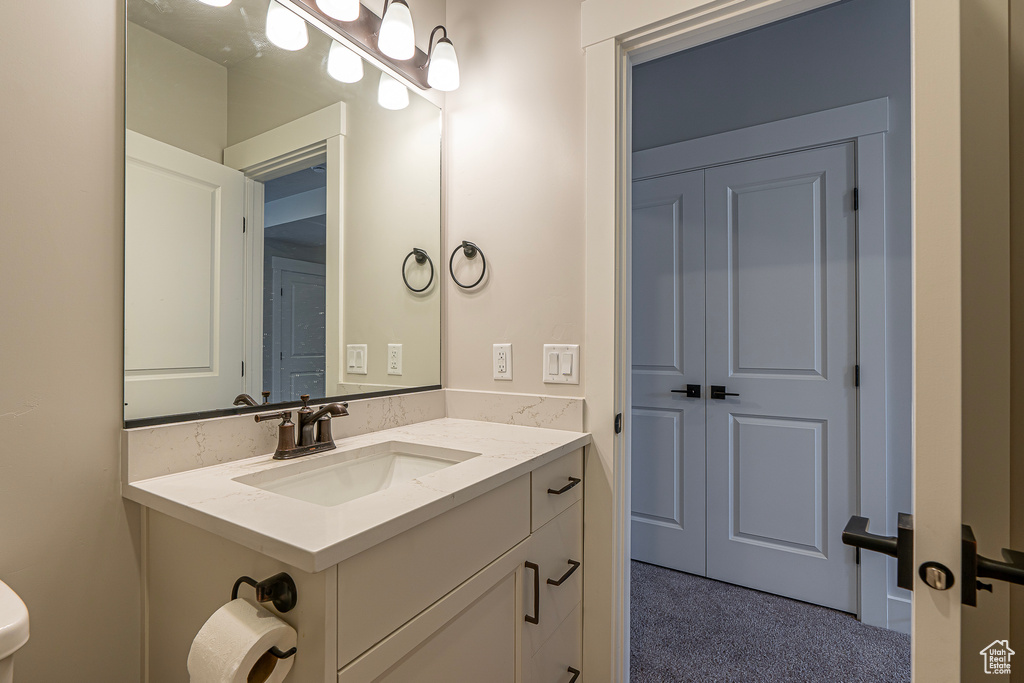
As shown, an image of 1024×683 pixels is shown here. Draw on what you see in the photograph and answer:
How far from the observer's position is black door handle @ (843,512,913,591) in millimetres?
558

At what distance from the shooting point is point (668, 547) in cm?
237

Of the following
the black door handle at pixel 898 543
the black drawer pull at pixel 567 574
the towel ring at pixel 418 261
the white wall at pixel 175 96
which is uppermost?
the white wall at pixel 175 96

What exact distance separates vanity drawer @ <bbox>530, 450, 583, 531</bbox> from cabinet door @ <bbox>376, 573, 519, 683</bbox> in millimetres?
168

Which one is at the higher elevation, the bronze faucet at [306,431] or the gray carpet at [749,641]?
the bronze faucet at [306,431]

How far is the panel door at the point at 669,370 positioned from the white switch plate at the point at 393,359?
53.0 inches

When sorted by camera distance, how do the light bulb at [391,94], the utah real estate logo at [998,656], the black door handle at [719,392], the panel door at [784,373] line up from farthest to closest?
the black door handle at [719,392] → the panel door at [784,373] → the light bulb at [391,94] → the utah real estate logo at [998,656]

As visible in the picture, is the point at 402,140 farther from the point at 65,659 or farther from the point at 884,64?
the point at 884,64

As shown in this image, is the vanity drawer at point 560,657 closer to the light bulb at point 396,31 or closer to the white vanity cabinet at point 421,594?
the white vanity cabinet at point 421,594

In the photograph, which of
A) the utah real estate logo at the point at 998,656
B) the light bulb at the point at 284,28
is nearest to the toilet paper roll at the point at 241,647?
the utah real estate logo at the point at 998,656

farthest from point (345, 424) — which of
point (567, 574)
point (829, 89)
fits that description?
point (829, 89)

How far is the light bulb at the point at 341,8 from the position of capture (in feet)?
4.12

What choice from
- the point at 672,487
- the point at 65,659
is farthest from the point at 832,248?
the point at 65,659

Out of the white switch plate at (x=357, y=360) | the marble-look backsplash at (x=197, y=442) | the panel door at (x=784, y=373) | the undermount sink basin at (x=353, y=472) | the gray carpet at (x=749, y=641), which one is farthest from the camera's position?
the panel door at (x=784, y=373)

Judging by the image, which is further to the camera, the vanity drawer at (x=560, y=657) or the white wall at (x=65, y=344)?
the vanity drawer at (x=560, y=657)
